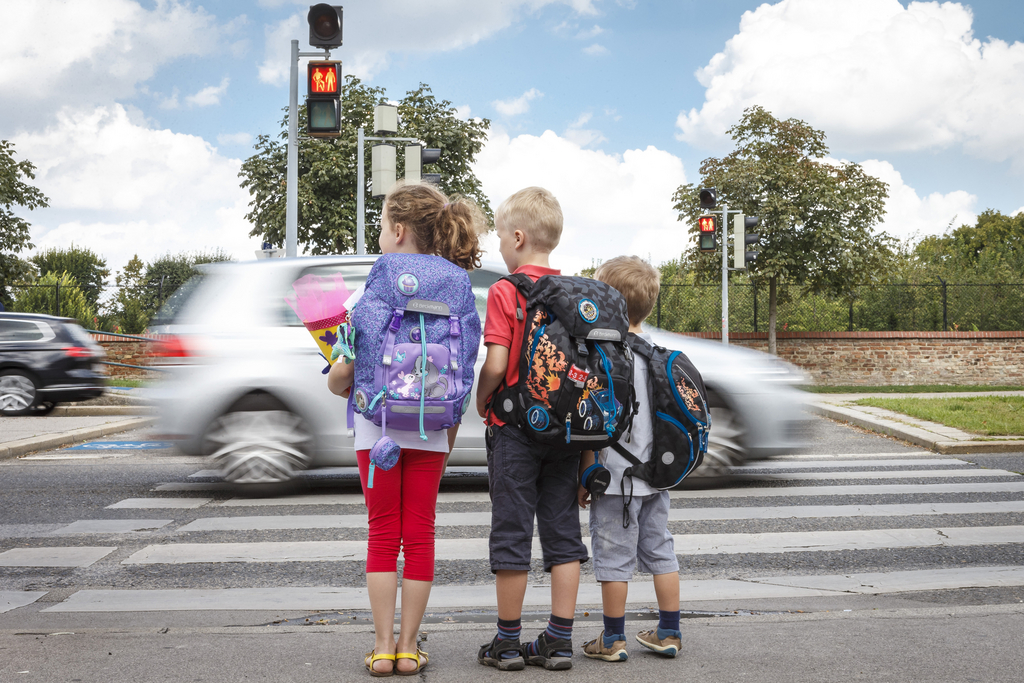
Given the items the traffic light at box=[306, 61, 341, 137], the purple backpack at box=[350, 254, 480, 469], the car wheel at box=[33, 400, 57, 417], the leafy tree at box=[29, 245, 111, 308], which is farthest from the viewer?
the leafy tree at box=[29, 245, 111, 308]

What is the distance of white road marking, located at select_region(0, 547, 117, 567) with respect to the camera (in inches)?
181

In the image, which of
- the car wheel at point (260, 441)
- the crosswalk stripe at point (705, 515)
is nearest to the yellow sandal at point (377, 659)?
the crosswalk stripe at point (705, 515)

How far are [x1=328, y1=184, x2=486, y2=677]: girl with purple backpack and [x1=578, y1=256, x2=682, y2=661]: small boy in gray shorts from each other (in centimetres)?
56

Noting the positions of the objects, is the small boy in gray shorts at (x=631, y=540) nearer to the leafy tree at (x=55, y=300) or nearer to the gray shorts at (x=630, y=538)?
the gray shorts at (x=630, y=538)

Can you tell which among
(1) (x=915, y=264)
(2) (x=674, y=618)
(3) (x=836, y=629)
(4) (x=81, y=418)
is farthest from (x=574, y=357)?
(1) (x=915, y=264)

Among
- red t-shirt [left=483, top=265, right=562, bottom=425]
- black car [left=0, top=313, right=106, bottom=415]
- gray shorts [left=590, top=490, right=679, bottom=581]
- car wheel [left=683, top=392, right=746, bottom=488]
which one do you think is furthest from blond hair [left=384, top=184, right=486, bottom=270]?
black car [left=0, top=313, right=106, bottom=415]

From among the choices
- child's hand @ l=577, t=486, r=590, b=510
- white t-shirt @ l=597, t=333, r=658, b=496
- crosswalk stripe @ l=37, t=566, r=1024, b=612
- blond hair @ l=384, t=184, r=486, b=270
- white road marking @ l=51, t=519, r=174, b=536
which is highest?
blond hair @ l=384, t=184, r=486, b=270

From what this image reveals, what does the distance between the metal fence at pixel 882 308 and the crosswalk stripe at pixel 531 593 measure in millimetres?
19876

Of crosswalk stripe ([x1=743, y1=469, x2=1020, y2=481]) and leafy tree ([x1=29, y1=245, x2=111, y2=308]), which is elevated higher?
leafy tree ([x1=29, y1=245, x2=111, y2=308])

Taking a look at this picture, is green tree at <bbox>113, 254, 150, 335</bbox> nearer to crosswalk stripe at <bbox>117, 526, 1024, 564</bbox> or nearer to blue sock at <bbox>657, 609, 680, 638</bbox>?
crosswalk stripe at <bbox>117, 526, 1024, 564</bbox>

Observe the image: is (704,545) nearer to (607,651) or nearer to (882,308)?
(607,651)

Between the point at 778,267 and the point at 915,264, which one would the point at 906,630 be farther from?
the point at 915,264

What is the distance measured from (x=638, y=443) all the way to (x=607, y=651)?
73 centimetres

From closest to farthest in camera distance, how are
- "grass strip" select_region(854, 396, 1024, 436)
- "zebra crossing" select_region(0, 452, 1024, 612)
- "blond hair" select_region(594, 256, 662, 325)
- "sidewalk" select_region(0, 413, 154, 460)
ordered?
"blond hair" select_region(594, 256, 662, 325) → "zebra crossing" select_region(0, 452, 1024, 612) → "sidewalk" select_region(0, 413, 154, 460) → "grass strip" select_region(854, 396, 1024, 436)
